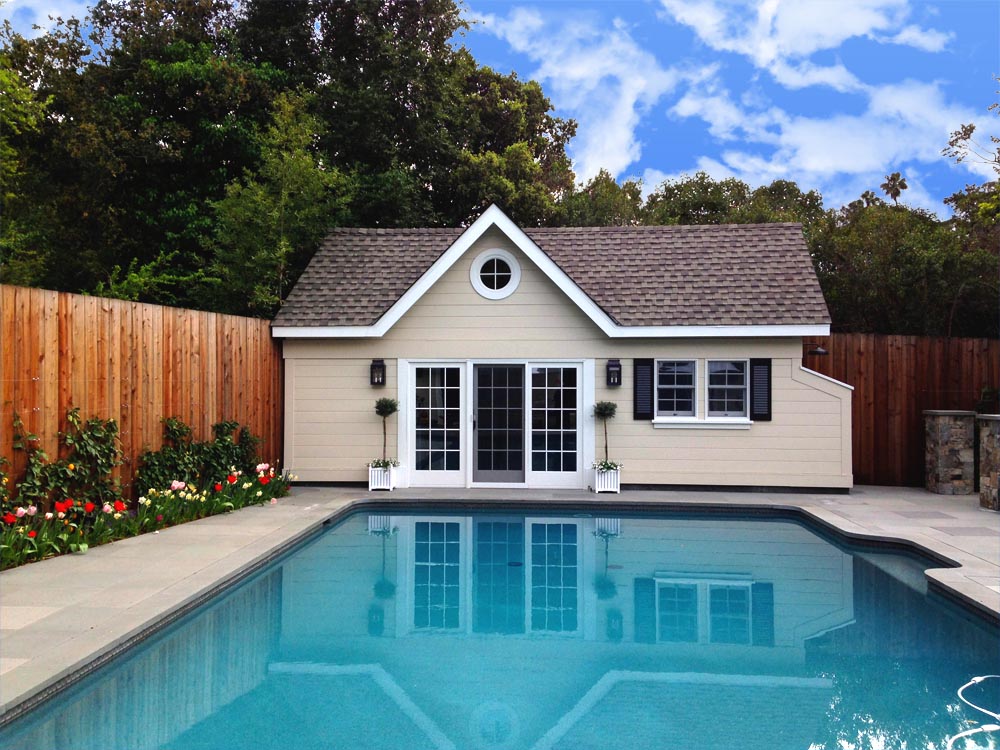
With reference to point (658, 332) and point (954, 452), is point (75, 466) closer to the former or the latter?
point (658, 332)

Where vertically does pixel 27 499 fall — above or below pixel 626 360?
below

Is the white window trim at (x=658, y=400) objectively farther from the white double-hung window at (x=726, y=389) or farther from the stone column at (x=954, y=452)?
the stone column at (x=954, y=452)

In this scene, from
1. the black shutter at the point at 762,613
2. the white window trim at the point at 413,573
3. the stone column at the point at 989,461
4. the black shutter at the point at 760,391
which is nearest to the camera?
the black shutter at the point at 762,613

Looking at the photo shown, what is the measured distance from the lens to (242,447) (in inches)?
409

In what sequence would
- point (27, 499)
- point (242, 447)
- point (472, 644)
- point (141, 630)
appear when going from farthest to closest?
1. point (242, 447)
2. point (27, 499)
3. point (472, 644)
4. point (141, 630)

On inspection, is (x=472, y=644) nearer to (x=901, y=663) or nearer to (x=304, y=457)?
(x=901, y=663)

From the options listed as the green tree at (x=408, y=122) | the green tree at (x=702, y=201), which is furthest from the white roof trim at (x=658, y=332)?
the green tree at (x=702, y=201)

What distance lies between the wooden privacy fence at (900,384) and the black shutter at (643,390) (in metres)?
2.83

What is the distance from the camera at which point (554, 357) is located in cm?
1159

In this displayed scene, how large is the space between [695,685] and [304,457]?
850 cm

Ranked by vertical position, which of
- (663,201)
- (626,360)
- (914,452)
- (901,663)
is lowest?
(901,663)

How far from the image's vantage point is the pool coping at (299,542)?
4348 millimetres

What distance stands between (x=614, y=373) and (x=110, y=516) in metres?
A: 6.92

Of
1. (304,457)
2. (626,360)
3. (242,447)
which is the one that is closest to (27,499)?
(242,447)
